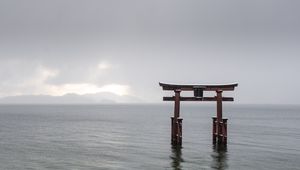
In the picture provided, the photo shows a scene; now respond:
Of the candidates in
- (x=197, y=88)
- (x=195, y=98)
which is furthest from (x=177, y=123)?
(x=197, y=88)

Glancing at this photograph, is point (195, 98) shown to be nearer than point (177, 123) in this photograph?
No

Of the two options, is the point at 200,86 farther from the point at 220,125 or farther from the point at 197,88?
the point at 220,125

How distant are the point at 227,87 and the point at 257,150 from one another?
799 cm

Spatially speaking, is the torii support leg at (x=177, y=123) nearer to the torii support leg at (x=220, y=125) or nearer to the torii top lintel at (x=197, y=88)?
the torii top lintel at (x=197, y=88)

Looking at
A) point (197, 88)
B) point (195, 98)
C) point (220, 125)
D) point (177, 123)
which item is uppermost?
point (197, 88)

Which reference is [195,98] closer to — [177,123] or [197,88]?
[197,88]

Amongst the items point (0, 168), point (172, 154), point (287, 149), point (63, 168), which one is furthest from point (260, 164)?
point (0, 168)

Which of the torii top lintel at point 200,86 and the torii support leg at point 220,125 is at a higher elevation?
the torii top lintel at point 200,86

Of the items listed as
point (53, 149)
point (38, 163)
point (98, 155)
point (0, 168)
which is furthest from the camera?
point (53, 149)

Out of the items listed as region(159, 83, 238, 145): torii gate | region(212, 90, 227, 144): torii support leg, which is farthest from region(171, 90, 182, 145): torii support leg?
region(212, 90, 227, 144): torii support leg

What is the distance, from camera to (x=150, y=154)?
1419 inches

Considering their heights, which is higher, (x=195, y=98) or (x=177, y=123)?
(x=195, y=98)

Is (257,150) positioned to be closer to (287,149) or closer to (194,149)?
(287,149)

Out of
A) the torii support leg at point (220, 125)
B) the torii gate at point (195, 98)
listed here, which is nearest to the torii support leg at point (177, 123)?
the torii gate at point (195, 98)
